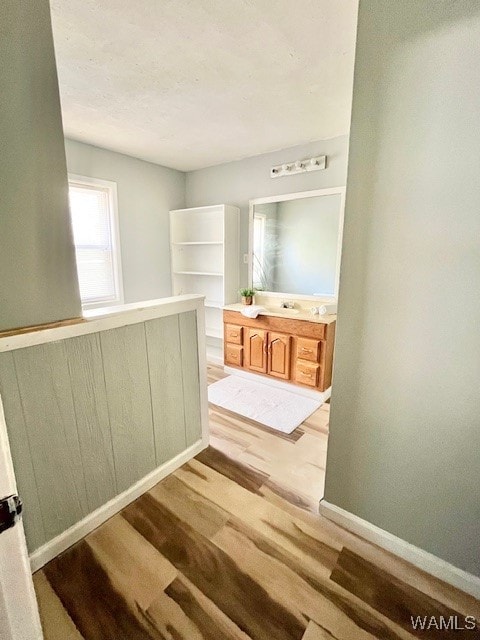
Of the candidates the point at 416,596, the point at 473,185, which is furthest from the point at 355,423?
the point at 473,185

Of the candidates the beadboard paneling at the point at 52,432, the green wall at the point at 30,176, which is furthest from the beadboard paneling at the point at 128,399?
the green wall at the point at 30,176

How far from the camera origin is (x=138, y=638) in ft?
3.46

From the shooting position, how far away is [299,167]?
2941 mm

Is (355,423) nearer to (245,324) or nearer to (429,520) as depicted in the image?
(429,520)

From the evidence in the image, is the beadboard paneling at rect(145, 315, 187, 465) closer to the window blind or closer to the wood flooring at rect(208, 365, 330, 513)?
the wood flooring at rect(208, 365, 330, 513)

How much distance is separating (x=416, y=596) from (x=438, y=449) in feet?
2.04

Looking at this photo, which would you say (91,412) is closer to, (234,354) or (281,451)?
(281,451)

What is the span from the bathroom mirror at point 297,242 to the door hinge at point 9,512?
9.34 feet

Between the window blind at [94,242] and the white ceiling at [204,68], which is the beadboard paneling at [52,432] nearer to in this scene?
the white ceiling at [204,68]

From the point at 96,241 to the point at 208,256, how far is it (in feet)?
4.52

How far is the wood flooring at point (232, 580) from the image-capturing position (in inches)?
43.0

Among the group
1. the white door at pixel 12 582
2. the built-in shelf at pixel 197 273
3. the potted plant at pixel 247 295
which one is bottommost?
the white door at pixel 12 582

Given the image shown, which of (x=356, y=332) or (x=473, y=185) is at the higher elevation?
(x=473, y=185)

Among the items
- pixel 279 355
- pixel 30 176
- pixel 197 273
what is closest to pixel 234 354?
pixel 279 355
